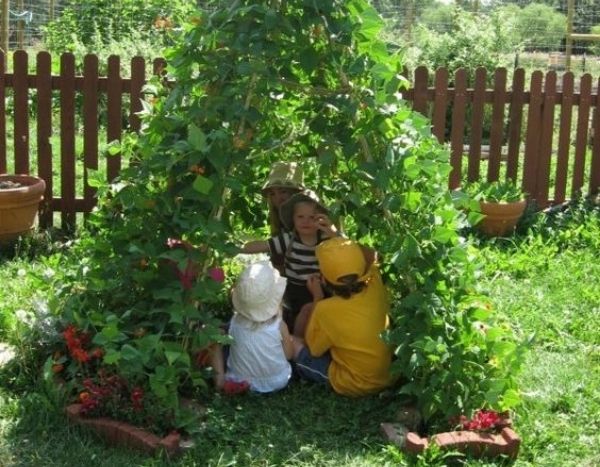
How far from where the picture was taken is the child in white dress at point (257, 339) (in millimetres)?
4469

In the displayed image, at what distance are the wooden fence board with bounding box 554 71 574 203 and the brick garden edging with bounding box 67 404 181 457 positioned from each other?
5934 mm

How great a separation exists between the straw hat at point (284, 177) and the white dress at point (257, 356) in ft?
3.06

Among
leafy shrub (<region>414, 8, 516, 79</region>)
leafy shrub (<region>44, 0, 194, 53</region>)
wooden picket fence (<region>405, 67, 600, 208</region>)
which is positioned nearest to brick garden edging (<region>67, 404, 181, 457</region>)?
wooden picket fence (<region>405, 67, 600, 208</region>)

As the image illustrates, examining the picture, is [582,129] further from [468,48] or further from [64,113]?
[468,48]

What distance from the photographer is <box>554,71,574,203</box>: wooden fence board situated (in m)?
8.75

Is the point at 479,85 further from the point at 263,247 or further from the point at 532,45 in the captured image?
the point at 532,45

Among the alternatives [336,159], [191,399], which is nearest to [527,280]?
[336,159]

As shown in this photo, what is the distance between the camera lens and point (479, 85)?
8453mm

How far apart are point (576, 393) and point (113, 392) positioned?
233 cm

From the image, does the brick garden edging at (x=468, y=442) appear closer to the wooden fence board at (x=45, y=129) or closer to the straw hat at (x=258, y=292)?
the straw hat at (x=258, y=292)

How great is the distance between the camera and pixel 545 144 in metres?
8.74

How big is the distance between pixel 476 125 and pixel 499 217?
1.25 metres

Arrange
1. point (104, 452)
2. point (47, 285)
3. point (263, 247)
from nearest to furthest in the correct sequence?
point (104, 452), point (47, 285), point (263, 247)

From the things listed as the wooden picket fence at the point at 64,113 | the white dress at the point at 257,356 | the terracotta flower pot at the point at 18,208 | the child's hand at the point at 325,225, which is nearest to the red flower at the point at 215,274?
the white dress at the point at 257,356
